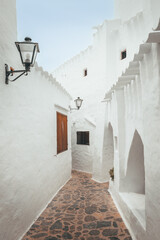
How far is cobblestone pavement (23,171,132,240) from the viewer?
11.4 feet

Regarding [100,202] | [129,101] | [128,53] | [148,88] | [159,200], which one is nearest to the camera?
[159,200]

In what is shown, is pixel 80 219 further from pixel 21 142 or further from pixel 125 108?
pixel 125 108

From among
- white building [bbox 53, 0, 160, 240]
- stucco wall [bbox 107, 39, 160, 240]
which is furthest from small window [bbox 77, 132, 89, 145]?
stucco wall [bbox 107, 39, 160, 240]

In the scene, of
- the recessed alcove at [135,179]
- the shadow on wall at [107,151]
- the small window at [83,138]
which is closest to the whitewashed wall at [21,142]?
the recessed alcove at [135,179]

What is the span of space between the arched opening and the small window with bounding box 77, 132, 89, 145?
441cm

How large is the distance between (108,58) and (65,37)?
462 centimetres

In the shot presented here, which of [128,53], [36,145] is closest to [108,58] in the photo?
[128,53]

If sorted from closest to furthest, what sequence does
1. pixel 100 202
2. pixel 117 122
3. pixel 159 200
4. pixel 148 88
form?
pixel 159 200 → pixel 148 88 → pixel 117 122 → pixel 100 202

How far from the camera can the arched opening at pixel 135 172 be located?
4277 millimetres

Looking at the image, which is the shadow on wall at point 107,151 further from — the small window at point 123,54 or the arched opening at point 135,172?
the small window at point 123,54

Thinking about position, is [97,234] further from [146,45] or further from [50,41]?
[50,41]

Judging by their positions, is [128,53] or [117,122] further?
[128,53]

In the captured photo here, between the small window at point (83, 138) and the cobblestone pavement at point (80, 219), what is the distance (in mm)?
3261

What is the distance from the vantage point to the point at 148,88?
2676 millimetres
